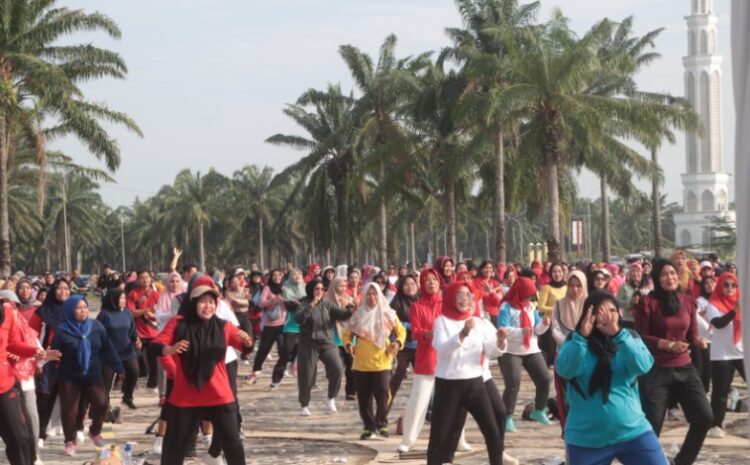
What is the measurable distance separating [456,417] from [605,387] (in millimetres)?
3032

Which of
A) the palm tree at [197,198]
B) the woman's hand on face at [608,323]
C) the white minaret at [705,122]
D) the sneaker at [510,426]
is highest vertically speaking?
the white minaret at [705,122]

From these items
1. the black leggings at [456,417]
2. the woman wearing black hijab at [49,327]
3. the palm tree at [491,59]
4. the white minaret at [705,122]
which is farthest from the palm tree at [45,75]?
the white minaret at [705,122]

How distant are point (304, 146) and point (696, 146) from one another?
84.8 m

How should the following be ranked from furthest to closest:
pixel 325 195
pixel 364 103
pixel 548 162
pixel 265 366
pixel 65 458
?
pixel 325 195, pixel 364 103, pixel 548 162, pixel 265 366, pixel 65 458

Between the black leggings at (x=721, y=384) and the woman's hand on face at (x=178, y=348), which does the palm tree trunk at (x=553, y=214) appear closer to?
the black leggings at (x=721, y=384)

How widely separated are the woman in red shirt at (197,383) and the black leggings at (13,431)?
4.47 ft

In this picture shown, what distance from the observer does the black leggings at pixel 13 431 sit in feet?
28.1

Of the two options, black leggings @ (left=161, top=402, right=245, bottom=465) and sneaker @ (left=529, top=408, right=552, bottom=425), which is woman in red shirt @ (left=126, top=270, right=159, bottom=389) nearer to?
sneaker @ (left=529, top=408, right=552, bottom=425)

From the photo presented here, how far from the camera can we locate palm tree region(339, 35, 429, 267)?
3834 centimetres

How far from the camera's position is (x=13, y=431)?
8.59 m

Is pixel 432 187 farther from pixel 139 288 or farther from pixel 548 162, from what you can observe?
pixel 139 288

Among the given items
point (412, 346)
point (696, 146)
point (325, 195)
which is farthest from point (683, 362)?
point (696, 146)

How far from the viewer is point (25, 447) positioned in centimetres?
862

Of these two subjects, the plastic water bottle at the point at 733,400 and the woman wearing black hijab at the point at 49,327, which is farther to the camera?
the plastic water bottle at the point at 733,400
